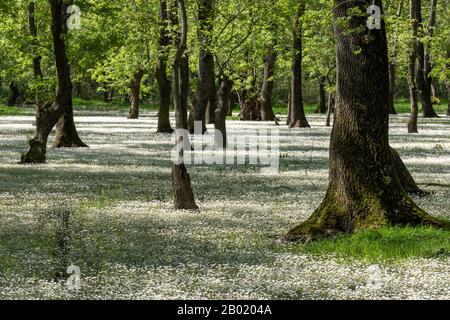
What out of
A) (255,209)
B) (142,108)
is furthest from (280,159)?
Answer: (142,108)

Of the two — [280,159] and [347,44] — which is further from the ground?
[347,44]

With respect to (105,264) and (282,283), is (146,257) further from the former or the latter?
(282,283)

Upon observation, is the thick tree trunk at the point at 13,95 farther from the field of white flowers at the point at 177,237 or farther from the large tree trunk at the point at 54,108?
the field of white flowers at the point at 177,237

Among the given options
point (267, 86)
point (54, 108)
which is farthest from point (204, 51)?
point (267, 86)

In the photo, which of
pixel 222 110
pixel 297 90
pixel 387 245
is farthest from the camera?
pixel 297 90

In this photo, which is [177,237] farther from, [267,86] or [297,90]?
[267,86]

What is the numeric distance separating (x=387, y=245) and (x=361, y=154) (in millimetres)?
2079

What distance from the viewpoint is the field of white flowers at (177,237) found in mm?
11227

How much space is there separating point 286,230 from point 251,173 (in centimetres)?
1138

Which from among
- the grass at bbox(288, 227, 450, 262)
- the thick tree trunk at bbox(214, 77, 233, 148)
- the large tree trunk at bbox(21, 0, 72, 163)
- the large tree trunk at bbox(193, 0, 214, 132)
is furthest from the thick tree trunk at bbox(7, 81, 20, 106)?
the grass at bbox(288, 227, 450, 262)

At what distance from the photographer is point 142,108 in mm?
109562

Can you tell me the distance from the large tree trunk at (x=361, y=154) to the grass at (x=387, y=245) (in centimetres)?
48

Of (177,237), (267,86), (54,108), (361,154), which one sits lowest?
(177,237)

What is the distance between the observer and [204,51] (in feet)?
127
